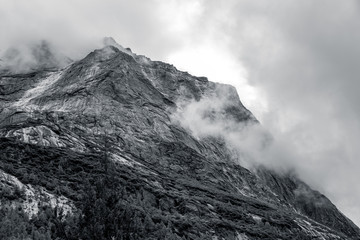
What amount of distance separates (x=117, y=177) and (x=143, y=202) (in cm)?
1085

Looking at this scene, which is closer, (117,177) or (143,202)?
(117,177)

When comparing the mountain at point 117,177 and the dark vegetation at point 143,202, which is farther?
the dark vegetation at point 143,202

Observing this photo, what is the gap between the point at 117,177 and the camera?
106 metres

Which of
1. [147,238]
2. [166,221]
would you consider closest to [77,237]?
[147,238]

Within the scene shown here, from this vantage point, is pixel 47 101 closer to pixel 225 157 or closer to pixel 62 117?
pixel 62 117

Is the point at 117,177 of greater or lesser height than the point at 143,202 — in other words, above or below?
above

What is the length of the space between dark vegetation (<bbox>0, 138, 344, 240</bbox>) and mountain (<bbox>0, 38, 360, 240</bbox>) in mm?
281

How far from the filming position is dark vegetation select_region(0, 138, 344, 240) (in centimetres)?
8544

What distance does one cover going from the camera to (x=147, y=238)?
296 ft

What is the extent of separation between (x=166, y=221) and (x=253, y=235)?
23.6m

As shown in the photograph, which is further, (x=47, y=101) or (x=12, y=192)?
(x=47, y=101)

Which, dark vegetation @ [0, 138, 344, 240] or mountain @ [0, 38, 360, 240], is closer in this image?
mountain @ [0, 38, 360, 240]

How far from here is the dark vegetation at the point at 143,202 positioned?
85438mm

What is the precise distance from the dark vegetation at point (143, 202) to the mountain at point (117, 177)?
0.92 ft
